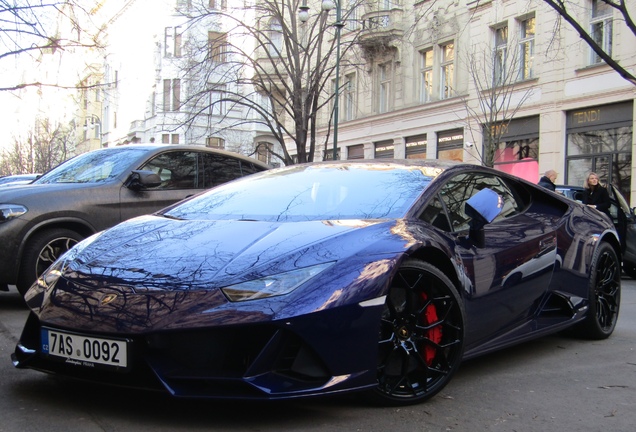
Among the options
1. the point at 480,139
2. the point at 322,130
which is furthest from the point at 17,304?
the point at 322,130

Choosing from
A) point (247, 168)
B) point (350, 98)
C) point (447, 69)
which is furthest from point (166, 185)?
point (350, 98)

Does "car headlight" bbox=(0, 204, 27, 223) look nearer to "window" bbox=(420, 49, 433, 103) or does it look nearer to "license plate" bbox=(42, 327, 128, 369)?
"license plate" bbox=(42, 327, 128, 369)

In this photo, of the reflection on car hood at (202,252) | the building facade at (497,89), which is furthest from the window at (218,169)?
the building facade at (497,89)

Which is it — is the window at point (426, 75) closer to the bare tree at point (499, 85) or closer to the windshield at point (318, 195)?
the bare tree at point (499, 85)

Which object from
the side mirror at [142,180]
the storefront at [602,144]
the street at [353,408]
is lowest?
the street at [353,408]

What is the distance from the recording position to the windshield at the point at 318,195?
378 cm

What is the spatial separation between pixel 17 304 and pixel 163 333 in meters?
4.39

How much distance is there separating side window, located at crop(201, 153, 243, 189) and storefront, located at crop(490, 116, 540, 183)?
15.8 meters

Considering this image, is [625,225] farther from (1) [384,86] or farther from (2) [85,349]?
(1) [384,86]

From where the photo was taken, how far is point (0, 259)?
19.6 ft

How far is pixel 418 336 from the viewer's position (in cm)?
343

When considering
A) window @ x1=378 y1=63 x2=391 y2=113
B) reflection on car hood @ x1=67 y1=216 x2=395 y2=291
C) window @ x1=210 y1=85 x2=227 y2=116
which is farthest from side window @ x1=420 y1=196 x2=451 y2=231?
window @ x1=378 y1=63 x2=391 y2=113

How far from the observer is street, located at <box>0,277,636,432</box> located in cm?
301

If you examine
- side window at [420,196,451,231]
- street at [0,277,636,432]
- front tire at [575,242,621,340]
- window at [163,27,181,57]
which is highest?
window at [163,27,181,57]
